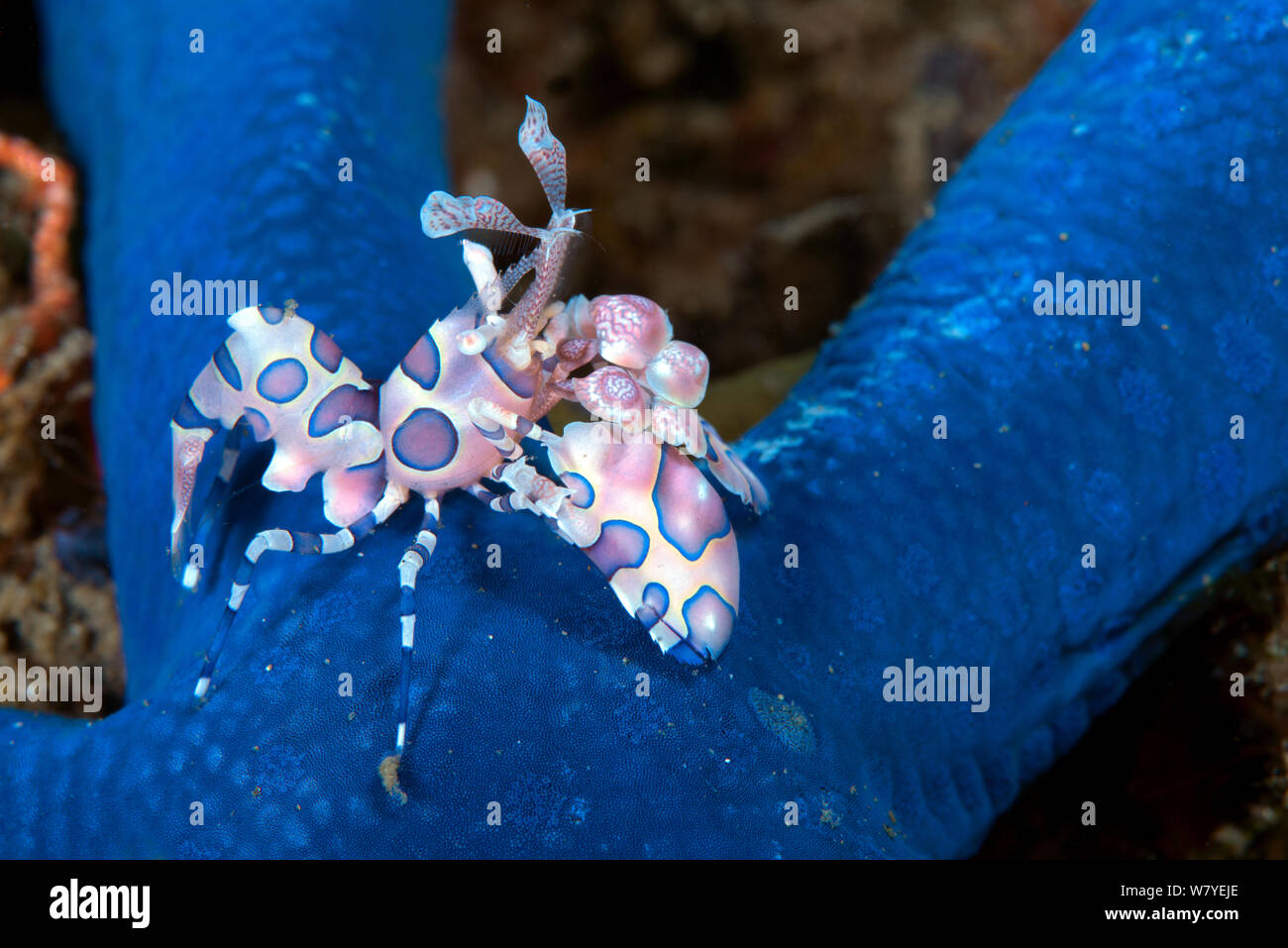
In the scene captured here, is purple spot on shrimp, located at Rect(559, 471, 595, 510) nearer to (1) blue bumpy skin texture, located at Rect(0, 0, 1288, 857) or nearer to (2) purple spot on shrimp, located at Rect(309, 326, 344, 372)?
(1) blue bumpy skin texture, located at Rect(0, 0, 1288, 857)

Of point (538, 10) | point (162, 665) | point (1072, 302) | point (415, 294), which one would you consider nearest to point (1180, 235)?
point (1072, 302)

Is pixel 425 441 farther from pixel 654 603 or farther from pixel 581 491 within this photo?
pixel 654 603

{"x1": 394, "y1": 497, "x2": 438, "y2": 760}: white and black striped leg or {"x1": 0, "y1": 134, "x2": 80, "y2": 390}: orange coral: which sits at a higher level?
{"x1": 0, "y1": 134, "x2": 80, "y2": 390}: orange coral

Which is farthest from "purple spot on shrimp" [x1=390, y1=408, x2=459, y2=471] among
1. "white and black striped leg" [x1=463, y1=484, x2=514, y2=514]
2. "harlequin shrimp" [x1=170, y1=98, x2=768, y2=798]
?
"white and black striped leg" [x1=463, y1=484, x2=514, y2=514]

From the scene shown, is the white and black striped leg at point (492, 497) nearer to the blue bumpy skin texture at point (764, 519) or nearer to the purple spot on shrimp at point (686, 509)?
the blue bumpy skin texture at point (764, 519)

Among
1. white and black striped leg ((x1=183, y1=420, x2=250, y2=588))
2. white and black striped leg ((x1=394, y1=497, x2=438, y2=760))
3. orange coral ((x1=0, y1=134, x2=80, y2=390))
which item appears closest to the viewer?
white and black striped leg ((x1=394, y1=497, x2=438, y2=760))

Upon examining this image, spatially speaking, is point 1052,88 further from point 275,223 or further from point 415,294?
point 275,223
